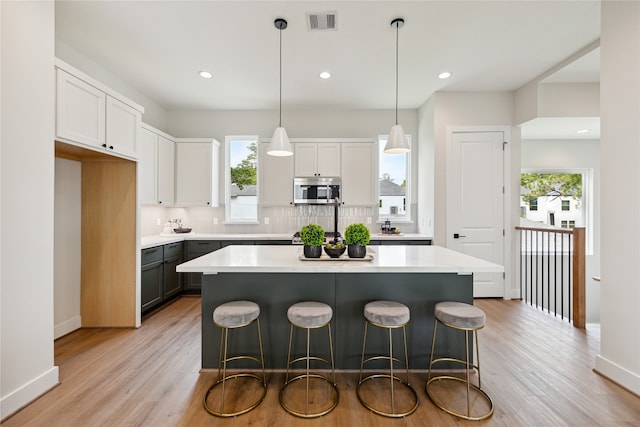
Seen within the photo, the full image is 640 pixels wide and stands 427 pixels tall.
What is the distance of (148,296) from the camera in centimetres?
342

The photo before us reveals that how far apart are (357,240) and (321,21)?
1989mm

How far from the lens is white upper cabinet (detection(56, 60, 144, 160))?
217cm

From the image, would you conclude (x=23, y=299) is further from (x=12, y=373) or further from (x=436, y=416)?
(x=436, y=416)

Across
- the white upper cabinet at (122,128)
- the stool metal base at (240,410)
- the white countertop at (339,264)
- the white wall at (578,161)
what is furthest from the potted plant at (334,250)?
the white wall at (578,161)

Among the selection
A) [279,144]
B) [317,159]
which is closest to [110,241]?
[279,144]

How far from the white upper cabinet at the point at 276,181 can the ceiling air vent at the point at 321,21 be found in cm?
215

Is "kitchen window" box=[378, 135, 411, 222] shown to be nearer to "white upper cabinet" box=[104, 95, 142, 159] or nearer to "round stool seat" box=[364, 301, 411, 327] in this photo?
"round stool seat" box=[364, 301, 411, 327]

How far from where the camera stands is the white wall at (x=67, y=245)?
110 inches

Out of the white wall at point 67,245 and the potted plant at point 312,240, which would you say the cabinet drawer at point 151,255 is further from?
the potted plant at point 312,240

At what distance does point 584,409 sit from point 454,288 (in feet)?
3.30

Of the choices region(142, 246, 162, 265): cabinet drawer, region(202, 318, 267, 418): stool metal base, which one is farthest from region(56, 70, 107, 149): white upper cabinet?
region(202, 318, 267, 418): stool metal base

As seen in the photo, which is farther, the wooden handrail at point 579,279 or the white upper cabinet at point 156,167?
the white upper cabinet at point 156,167

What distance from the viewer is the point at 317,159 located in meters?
4.52

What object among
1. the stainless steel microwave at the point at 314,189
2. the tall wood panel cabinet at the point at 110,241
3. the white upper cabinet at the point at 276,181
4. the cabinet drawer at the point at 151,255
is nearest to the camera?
the tall wood panel cabinet at the point at 110,241
